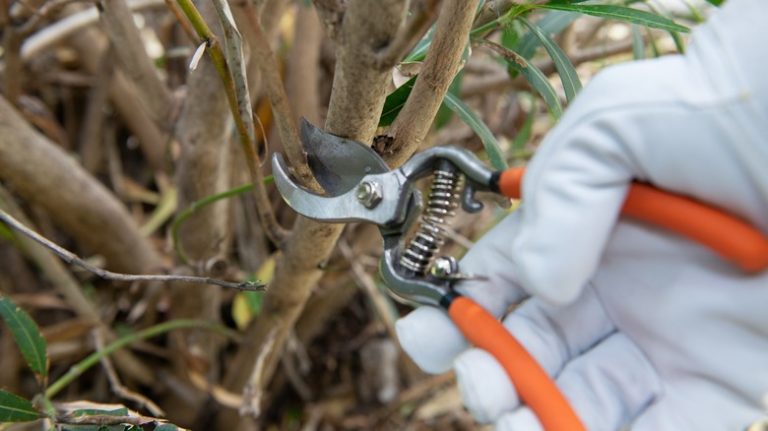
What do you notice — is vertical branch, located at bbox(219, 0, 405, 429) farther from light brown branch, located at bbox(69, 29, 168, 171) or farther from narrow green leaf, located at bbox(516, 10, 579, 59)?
light brown branch, located at bbox(69, 29, 168, 171)

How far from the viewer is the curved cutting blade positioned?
41cm

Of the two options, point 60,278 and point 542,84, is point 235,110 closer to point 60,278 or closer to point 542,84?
point 542,84

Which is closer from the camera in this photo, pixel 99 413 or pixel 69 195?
pixel 99 413

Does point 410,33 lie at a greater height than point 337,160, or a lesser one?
greater

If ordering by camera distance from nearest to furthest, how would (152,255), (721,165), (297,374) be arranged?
(721,165)
(152,255)
(297,374)

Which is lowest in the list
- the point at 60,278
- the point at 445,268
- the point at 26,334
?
the point at 60,278

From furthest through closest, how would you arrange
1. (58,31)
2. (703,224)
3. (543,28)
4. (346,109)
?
(58,31)
(543,28)
(346,109)
(703,224)

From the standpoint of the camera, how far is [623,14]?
0.48 metres

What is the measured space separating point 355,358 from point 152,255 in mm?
408

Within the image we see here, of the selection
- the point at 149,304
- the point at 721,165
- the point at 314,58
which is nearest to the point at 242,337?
the point at 149,304

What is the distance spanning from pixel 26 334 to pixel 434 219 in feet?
1.28

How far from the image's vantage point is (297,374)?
1.01m

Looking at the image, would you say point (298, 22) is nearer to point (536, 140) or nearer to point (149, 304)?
point (149, 304)

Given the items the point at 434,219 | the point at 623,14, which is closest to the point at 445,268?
the point at 434,219
